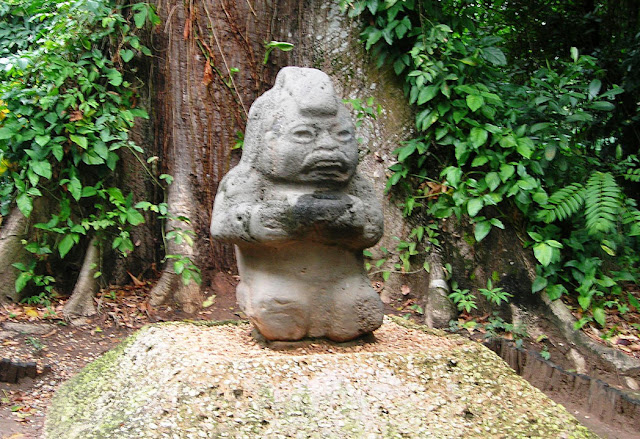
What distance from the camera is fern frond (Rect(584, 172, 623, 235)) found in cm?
433

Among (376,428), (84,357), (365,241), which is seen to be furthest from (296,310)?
(84,357)

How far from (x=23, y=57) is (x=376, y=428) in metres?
3.67

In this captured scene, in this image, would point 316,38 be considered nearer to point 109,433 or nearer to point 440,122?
point 440,122

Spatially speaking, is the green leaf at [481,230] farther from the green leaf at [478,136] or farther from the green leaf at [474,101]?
the green leaf at [474,101]

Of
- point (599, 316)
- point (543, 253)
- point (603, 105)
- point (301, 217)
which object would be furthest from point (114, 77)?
point (599, 316)

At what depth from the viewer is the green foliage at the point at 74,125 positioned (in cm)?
464

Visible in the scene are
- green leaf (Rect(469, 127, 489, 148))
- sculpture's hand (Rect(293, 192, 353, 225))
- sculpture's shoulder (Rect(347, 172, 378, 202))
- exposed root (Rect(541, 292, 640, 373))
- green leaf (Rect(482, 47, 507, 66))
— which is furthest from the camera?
green leaf (Rect(482, 47, 507, 66))

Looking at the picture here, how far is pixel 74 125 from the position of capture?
466cm

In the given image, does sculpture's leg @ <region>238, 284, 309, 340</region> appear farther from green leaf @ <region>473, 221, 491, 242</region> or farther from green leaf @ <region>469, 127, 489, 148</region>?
green leaf @ <region>469, 127, 489, 148</region>

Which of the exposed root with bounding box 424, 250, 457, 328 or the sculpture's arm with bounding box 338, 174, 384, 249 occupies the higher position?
the sculpture's arm with bounding box 338, 174, 384, 249

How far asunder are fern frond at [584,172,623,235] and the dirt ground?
1.28 metres

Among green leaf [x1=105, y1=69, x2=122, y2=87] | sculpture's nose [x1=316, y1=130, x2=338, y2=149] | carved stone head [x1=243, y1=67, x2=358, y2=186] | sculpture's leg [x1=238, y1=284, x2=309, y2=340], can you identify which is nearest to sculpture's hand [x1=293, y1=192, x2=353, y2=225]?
carved stone head [x1=243, y1=67, x2=358, y2=186]

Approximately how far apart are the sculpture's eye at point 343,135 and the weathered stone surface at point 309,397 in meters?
1.08

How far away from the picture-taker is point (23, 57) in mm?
4688
